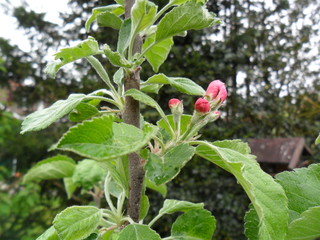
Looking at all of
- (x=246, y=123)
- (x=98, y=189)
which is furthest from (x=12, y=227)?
(x=246, y=123)

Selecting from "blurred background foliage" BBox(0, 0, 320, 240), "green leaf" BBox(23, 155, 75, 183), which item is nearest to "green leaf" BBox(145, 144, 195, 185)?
"green leaf" BBox(23, 155, 75, 183)

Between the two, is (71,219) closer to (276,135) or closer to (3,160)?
(276,135)

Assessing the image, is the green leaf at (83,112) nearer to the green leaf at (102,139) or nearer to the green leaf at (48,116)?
the green leaf at (48,116)

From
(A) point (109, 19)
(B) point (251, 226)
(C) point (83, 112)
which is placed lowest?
(B) point (251, 226)

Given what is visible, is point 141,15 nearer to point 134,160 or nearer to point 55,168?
point 134,160

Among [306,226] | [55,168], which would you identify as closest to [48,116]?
[306,226]

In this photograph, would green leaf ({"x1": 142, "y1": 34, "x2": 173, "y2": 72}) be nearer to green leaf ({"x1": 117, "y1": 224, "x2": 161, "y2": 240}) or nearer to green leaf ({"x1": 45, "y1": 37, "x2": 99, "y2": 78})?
green leaf ({"x1": 45, "y1": 37, "x2": 99, "y2": 78})
